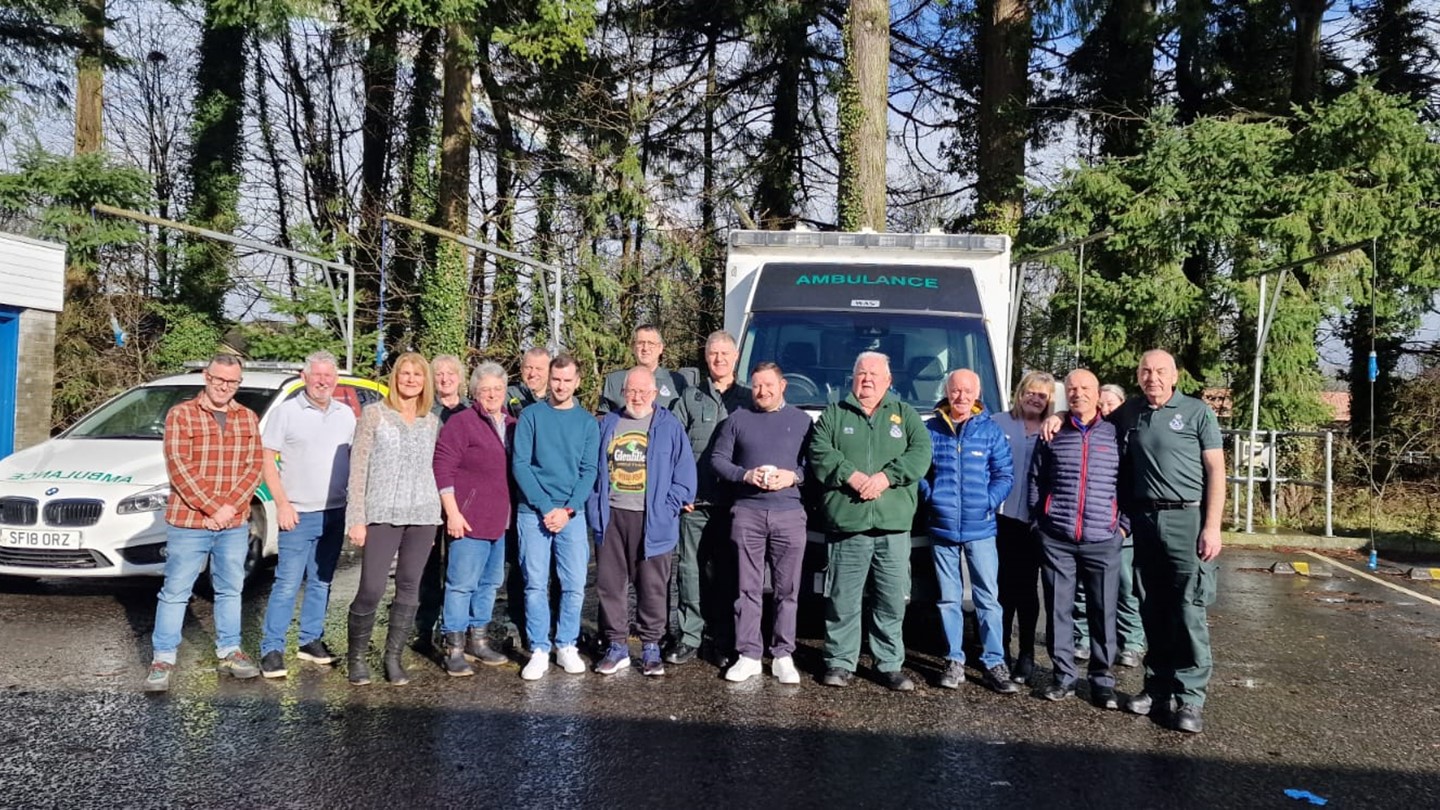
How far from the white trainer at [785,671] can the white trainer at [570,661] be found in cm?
111

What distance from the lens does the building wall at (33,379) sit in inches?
562

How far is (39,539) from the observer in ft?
25.4

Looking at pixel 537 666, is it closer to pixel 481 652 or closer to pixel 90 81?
pixel 481 652

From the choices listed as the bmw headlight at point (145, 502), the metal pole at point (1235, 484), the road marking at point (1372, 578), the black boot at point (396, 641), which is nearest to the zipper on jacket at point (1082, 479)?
the black boot at point (396, 641)

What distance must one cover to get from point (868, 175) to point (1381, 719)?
1353cm

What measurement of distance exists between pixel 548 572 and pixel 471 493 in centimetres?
64

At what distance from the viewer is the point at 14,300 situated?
45.6 ft

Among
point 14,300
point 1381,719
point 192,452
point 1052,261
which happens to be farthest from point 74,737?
point 1052,261

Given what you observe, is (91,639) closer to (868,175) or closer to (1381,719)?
(1381,719)

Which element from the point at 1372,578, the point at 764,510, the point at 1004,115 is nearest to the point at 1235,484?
the point at 1372,578

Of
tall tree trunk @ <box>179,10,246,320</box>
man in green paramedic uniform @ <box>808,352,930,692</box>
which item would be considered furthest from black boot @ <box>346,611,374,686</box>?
tall tree trunk @ <box>179,10,246,320</box>

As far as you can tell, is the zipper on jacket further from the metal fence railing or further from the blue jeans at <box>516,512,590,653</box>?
the metal fence railing

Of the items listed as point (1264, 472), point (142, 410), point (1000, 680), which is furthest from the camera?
point (1264, 472)

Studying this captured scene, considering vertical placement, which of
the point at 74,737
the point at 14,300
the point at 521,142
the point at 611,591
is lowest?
the point at 74,737
